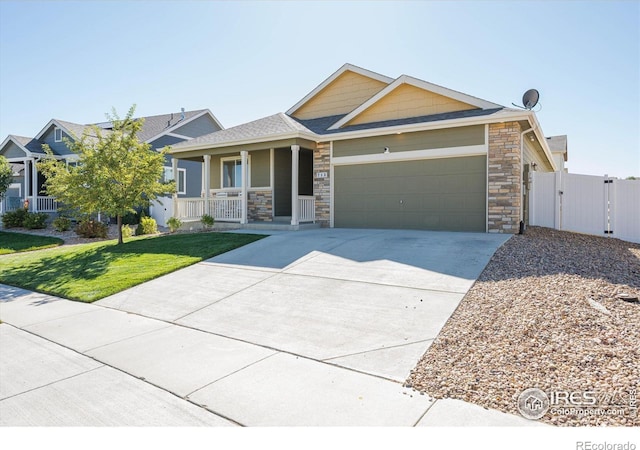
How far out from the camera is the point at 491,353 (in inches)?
150

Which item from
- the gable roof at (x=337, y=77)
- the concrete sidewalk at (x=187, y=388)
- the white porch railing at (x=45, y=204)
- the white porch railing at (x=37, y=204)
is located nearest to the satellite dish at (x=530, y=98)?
the gable roof at (x=337, y=77)

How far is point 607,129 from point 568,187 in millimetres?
4827

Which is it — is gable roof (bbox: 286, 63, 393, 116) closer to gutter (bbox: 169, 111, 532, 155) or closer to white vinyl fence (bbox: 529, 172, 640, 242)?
gutter (bbox: 169, 111, 532, 155)

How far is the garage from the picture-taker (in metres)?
11.2

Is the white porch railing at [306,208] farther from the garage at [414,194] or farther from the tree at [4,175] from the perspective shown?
the tree at [4,175]

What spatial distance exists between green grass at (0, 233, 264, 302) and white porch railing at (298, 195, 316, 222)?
2.66 meters

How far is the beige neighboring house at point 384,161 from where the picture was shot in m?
10.9

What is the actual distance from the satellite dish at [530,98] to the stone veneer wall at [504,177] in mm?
2315

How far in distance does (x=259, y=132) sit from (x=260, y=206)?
→ 3042 mm

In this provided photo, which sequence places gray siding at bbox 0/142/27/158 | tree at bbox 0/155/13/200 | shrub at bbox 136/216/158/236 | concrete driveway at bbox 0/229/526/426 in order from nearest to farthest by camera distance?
concrete driveway at bbox 0/229/526/426, shrub at bbox 136/216/158/236, tree at bbox 0/155/13/200, gray siding at bbox 0/142/27/158

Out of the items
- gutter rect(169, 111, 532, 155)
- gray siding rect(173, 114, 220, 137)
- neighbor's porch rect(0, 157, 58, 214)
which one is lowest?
neighbor's porch rect(0, 157, 58, 214)

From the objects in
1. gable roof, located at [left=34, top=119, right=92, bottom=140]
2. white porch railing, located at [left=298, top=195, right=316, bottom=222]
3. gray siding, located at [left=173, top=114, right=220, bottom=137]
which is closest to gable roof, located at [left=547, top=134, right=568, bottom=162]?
white porch railing, located at [left=298, top=195, right=316, bottom=222]

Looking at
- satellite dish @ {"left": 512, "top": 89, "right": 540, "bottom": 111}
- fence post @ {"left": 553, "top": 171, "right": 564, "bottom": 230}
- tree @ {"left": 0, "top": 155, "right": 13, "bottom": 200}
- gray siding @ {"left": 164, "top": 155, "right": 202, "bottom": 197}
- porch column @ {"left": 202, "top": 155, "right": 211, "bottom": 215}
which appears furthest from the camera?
gray siding @ {"left": 164, "top": 155, "right": 202, "bottom": 197}

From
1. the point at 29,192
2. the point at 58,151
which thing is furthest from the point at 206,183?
the point at 29,192
